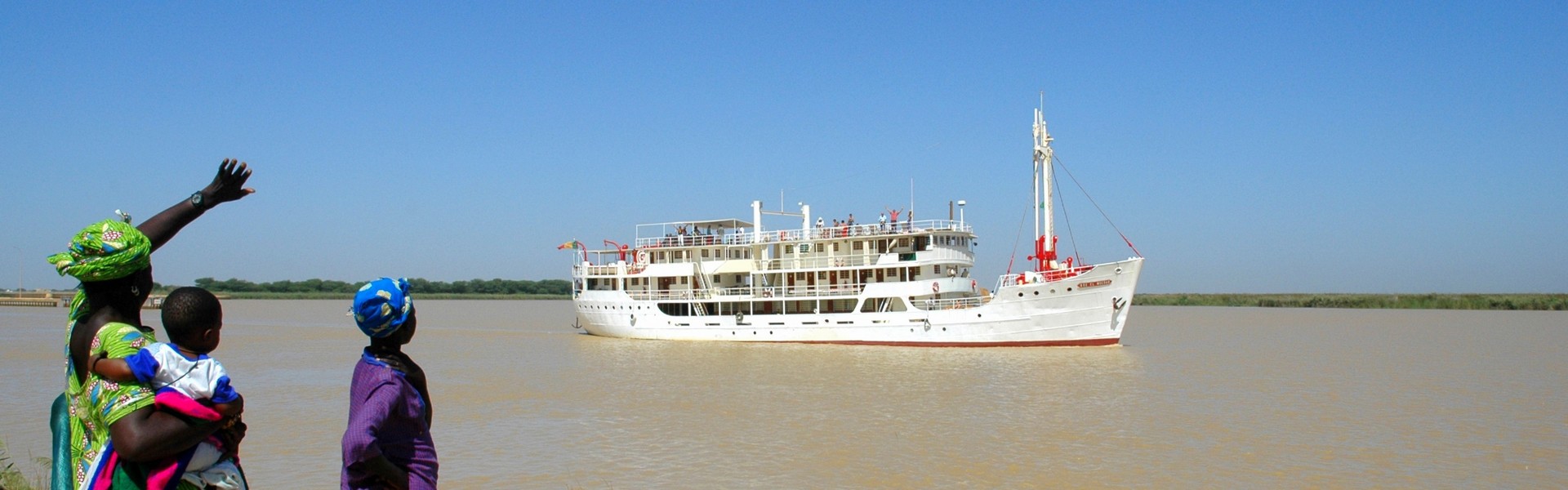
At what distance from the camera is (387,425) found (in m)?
4.02

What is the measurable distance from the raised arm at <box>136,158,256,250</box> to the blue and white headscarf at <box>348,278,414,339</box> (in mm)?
790

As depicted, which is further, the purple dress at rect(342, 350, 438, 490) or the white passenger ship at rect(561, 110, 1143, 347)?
the white passenger ship at rect(561, 110, 1143, 347)

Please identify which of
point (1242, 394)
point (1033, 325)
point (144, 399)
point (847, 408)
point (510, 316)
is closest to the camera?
point (144, 399)

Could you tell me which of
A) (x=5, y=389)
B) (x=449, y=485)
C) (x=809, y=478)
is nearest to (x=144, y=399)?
(x=449, y=485)

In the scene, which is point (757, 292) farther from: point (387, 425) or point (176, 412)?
point (176, 412)

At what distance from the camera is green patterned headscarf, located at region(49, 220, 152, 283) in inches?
142

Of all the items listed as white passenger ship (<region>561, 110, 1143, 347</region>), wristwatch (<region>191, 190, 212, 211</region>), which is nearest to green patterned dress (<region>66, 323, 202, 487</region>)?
wristwatch (<region>191, 190, 212, 211</region>)

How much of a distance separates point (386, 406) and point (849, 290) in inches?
1141

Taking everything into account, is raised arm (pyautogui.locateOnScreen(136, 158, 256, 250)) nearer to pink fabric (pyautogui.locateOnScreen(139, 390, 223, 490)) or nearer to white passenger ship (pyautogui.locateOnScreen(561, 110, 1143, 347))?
pink fabric (pyautogui.locateOnScreen(139, 390, 223, 490))

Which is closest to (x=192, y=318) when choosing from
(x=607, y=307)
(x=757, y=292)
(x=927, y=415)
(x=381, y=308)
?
(x=381, y=308)

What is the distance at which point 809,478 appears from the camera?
37.4 feet

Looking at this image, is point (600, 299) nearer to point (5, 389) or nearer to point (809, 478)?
point (5, 389)

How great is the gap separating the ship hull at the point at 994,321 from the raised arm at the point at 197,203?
2669 centimetres

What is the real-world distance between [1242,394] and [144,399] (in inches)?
763
